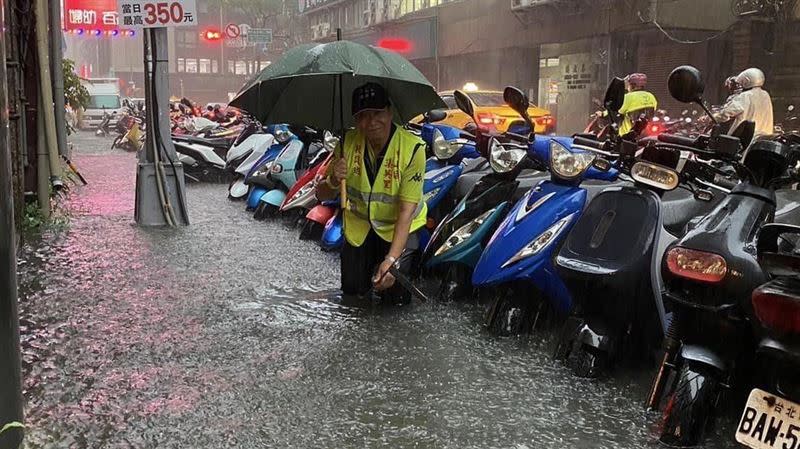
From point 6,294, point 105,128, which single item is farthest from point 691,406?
point 105,128

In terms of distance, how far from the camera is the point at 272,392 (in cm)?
373

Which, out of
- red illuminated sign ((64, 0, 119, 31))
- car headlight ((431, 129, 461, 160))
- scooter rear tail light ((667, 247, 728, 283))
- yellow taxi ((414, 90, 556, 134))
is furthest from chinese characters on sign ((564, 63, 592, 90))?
scooter rear tail light ((667, 247, 728, 283))

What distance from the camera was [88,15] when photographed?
3469 centimetres

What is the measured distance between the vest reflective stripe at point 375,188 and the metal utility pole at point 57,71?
559cm

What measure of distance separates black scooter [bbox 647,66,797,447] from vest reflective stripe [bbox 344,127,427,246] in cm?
211

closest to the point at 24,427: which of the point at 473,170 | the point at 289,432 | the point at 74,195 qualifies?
the point at 289,432

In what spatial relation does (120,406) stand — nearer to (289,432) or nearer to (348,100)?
(289,432)

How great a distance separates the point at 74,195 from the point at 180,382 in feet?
27.9

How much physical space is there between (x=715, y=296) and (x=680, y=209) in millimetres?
1995

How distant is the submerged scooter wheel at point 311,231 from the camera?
25.7 feet

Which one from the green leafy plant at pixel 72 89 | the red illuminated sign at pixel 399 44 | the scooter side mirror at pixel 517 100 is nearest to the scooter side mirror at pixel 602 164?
the scooter side mirror at pixel 517 100

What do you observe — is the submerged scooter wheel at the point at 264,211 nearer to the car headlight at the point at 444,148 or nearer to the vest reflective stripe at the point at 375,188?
the car headlight at the point at 444,148

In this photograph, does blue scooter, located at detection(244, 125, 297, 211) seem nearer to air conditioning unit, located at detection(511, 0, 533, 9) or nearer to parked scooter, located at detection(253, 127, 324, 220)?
parked scooter, located at detection(253, 127, 324, 220)

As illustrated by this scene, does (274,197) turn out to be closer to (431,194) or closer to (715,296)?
(431,194)
